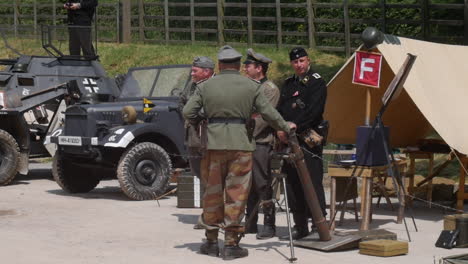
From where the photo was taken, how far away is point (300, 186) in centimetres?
1086

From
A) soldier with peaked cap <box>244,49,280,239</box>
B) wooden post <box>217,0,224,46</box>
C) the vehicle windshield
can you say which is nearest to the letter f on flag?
soldier with peaked cap <box>244,49,280,239</box>

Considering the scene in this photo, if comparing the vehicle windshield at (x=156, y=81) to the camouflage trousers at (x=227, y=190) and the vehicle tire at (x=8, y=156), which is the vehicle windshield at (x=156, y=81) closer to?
the vehicle tire at (x=8, y=156)

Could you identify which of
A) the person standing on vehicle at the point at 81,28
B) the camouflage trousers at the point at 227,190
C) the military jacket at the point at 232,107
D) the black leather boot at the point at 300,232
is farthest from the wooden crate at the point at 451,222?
the person standing on vehicle at the point at 81,28

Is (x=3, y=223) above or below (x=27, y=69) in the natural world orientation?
below

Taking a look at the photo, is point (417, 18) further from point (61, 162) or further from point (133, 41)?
point (61, 162)

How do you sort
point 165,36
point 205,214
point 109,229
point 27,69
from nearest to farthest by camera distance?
point 205,214 → point 109,229 → point 27,69 → point 165,36

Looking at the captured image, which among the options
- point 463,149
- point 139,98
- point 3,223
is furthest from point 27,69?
point 463,149

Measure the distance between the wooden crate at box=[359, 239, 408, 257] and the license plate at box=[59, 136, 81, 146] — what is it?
19.2 ft

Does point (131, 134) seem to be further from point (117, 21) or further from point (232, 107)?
point (117, 21)

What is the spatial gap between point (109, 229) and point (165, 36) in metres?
18.8

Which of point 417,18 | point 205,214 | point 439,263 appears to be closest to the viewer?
point 439,263

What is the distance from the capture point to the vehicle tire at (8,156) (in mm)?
16641

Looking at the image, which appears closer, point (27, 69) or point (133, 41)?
point (27, 69)

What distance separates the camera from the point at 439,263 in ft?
30.6
